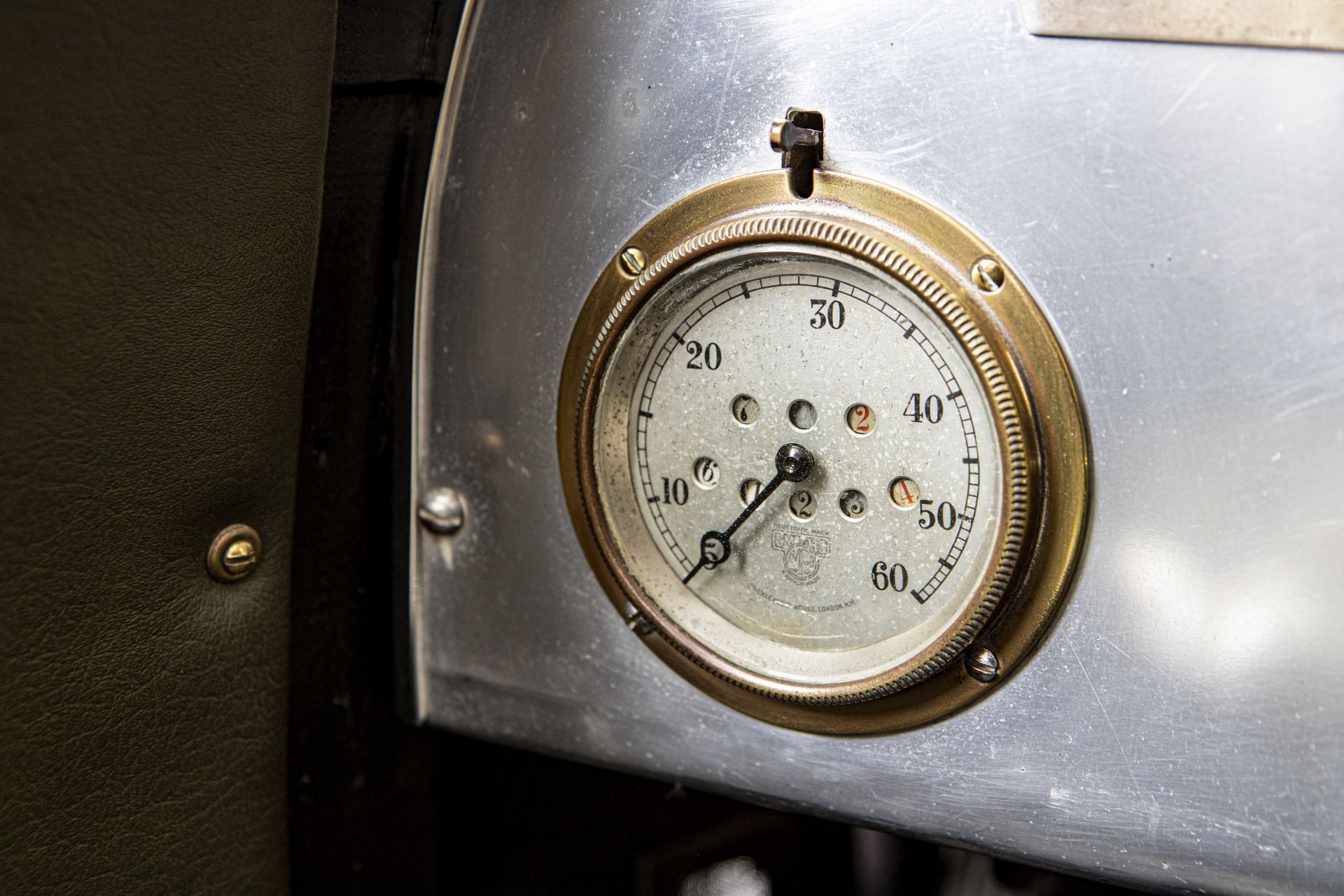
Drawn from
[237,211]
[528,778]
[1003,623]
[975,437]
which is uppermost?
[237,211]

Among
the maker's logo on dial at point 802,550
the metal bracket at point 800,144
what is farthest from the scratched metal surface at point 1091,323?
the maker's logo on dial at point 802,550

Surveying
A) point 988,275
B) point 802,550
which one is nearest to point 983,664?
point 802,550

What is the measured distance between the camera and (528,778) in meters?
1.08

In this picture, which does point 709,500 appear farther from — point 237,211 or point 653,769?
point 237,211

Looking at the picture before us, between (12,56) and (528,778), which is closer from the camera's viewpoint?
(12,56)

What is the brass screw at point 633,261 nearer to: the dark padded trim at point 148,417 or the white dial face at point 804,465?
the white dial face at point 804,465

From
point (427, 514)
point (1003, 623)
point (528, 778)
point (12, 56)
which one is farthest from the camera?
point (528, 778)

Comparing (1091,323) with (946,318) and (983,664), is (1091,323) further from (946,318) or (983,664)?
(983,664)

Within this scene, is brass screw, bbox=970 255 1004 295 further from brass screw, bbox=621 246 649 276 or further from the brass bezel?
brass screw, bbox=621 246 649 276

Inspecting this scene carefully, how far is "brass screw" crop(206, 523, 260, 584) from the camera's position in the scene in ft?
2.70

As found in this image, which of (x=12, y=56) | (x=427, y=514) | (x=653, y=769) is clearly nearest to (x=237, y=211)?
(x=12, y=56)

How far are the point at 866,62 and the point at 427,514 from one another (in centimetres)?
50

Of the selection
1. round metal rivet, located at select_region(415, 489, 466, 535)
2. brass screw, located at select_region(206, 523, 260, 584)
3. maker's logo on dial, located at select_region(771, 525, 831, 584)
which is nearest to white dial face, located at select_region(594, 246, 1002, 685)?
maker's logo on dial, located at select_region(771, 525, 831, 584)

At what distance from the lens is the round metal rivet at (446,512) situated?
37.1 inches
